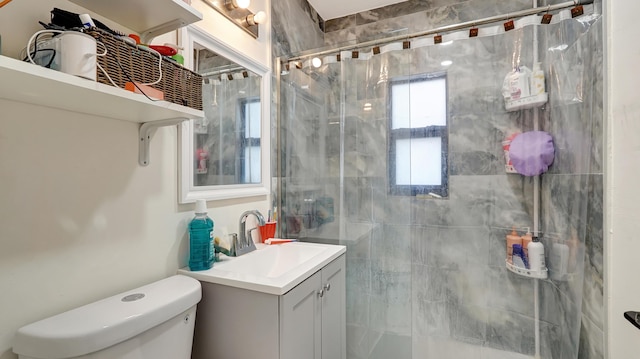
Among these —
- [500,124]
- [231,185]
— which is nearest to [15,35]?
[231,185]

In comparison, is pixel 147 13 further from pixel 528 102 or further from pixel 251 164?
pixel 528 102

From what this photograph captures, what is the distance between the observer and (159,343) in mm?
762

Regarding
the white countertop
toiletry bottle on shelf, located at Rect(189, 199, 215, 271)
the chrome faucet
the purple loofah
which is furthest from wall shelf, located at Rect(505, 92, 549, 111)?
toiletry bottle on shelf, located at Rect(189, 199, 215, 271)

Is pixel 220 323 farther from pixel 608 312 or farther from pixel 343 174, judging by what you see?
pixel 608 312

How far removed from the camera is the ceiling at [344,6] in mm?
2104

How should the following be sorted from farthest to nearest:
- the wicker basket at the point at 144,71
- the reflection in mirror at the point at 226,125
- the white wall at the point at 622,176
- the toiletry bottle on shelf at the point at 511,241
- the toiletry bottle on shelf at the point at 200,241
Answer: the toiletry bottle on shelf at the point at 511,241, the reflection in mirror at the point at 226,125, the toiletry bottle on shelf at the point at 200,241, the white wall at the point at 622,176, the wicker basket at the point at 144,71

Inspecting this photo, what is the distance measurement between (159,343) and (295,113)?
141cm

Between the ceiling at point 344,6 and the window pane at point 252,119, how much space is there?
3.80 feet

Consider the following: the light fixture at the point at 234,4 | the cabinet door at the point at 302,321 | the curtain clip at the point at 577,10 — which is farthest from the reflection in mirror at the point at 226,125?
the curtain clip at the point at 577,10

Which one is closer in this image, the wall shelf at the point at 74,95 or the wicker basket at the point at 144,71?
the wall shelf at the point at 74,95

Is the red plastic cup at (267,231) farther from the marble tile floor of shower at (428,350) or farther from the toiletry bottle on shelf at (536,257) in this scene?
the toiletry bottle on shelf at (536,257)

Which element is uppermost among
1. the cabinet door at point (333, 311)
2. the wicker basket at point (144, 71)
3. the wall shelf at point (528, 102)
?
the wall shelf at point (528, 102)

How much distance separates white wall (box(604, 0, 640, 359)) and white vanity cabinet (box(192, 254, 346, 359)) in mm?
1090

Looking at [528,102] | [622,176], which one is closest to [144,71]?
[622,176]
